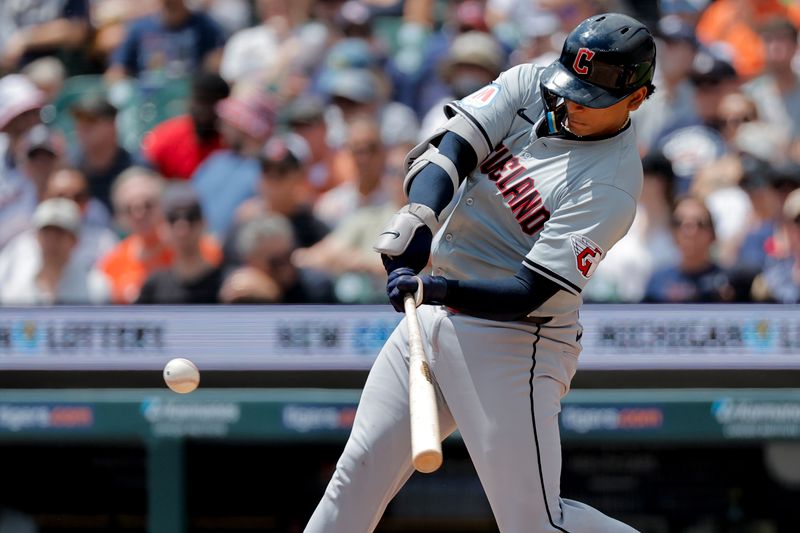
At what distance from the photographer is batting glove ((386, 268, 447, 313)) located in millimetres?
2855

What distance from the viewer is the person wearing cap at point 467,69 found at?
5.98m

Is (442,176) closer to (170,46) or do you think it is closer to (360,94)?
(360,94)

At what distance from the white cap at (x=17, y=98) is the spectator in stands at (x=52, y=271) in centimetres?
76

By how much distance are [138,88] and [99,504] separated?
2.00 meters

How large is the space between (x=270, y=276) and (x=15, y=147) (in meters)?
1.63

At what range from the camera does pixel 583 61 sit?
297cm

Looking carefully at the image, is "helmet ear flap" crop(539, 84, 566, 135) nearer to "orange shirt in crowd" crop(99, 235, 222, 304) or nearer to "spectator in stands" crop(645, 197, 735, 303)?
"spectator in stands" crop(645, 197, 735, 303)

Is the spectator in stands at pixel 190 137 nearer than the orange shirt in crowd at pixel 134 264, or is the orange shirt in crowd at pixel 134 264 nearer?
the orange shirt in crowd at pixel 134 264

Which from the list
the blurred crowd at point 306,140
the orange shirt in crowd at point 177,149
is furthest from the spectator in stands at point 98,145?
the orange shirt in crowd at point 177,149

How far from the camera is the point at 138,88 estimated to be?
6.38 metres

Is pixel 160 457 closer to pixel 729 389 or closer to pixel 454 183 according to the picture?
pixel 729 389

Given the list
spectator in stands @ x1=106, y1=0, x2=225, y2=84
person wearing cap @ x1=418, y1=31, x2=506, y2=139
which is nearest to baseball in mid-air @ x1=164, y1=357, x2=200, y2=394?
person wearing cap @ x1=418, y1=31, x2=506, y2=139

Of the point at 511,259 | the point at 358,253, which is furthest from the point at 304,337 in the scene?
the point at 511,259

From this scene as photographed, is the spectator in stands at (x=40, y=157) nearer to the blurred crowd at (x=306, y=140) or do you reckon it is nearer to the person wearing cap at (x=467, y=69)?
the blurred crowd at (x=306, y=140)
